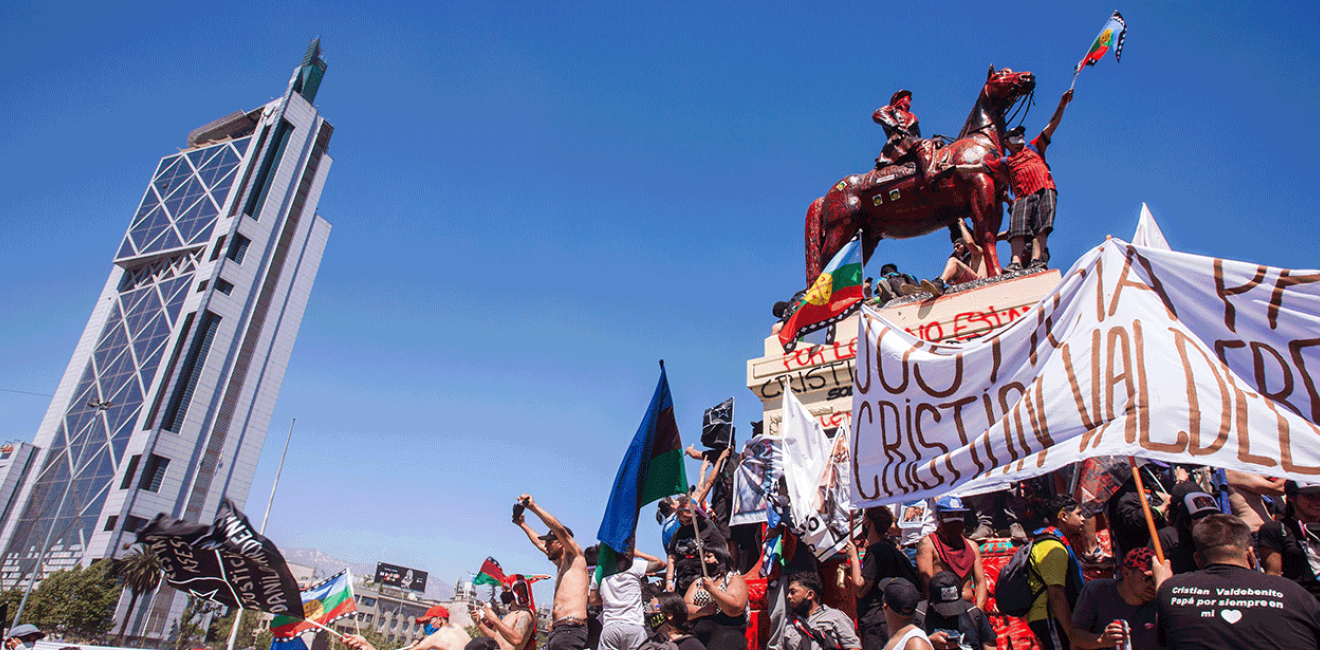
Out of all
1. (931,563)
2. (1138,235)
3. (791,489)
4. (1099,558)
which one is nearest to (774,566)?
(791,489)

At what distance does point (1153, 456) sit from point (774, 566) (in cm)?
436

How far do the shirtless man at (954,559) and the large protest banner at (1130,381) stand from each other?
2.65 feet

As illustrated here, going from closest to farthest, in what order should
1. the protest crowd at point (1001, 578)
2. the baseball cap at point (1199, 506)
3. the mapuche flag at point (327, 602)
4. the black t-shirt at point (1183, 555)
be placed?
1. the protest crowd at point (1001, 578)
2. the baseball cap at point (1199, 506)
3. the black t-shirt at point (1183, 555)
4. the mapuche flag at point (327, 602)

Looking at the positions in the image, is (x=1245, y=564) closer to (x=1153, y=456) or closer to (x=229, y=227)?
(x=1153, y=456)

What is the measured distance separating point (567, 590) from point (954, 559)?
3.14 meters

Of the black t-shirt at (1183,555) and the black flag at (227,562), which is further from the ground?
the black flag at (227,562)

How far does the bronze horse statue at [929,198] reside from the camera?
11.9m

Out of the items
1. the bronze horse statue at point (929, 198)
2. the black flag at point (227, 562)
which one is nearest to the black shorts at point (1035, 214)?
the bronze horse statue at point (929, 198)

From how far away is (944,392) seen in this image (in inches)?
207

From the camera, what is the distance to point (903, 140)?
12922mm

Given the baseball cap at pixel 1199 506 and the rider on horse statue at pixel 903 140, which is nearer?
the baseball cap at pixel 1199 506

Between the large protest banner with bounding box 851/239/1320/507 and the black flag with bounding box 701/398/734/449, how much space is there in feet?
17.7

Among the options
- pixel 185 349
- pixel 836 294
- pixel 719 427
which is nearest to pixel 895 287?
pixel 836 294

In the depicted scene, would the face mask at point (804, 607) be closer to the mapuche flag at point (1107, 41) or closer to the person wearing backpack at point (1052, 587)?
the person wearing backpack at point (1052, 587)
